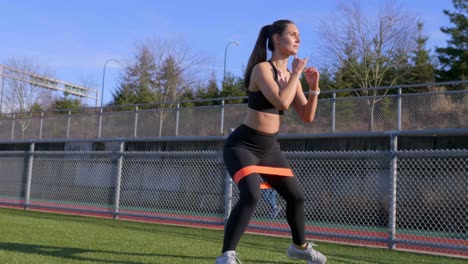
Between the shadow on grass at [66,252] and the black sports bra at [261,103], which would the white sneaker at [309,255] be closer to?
the black sports bra at [261,103]

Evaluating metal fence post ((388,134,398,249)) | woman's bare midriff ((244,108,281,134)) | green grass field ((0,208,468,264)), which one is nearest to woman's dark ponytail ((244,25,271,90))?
woman's bare midriff ((244,108,281,134))

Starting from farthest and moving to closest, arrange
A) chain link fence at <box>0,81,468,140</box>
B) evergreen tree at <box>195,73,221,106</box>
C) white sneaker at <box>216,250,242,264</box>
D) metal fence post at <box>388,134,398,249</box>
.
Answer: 1. evergreen tree at <box>195,73,221,106</box>
2. chain link fence at <box>0,81,468,140</box>
3. metal fence post at <box>388,134,398,249</box>
4. white sneaker at <box>216,250,242,264</box>

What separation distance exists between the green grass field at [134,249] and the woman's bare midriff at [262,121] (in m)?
1.78

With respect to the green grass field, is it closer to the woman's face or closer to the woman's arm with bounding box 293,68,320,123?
the woman's arm with bounding box 293,68,320,123

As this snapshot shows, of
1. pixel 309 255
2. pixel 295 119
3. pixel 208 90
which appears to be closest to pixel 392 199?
pixel 309 255

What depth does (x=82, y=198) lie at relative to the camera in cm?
1278

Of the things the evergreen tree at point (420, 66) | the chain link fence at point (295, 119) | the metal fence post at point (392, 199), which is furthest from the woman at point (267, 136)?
the evergreen tree at point (420, 66)

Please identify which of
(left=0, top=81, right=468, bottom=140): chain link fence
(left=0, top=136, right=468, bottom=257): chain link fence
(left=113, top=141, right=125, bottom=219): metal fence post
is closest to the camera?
(left=0, top=136, right=468, bottom=257): chain link fence

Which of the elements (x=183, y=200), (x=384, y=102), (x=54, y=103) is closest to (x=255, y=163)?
(x=183, y=200)

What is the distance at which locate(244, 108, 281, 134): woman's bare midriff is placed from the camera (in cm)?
363

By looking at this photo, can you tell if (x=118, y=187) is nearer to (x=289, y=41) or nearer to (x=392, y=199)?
(x=392, y=199)

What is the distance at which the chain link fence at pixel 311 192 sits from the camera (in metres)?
Result: 7.65

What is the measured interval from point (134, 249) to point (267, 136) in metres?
2.65

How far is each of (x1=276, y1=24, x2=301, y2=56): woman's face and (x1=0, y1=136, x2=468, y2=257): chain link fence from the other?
3.77 m
